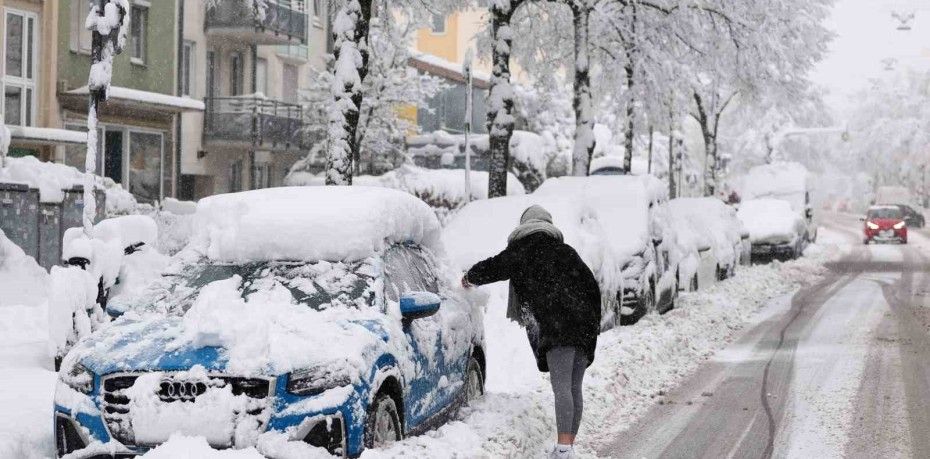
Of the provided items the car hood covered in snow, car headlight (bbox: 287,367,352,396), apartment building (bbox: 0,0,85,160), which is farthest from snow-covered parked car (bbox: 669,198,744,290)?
car headlight (bbox: 287,367,352,396)

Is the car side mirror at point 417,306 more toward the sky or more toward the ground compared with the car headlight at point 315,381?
more toward the sky

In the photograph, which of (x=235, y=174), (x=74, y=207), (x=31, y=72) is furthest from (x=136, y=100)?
(x=74, y=207)

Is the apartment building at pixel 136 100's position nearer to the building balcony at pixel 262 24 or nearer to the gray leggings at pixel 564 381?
the building balcony at pixel 262 24

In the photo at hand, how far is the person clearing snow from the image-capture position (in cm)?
767

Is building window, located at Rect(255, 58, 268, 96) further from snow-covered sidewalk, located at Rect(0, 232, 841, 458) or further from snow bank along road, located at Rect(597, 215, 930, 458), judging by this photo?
snow bank along road, located at Rect(597, 215, 930, 458)

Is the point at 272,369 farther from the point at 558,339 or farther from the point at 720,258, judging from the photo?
the point at 720,258

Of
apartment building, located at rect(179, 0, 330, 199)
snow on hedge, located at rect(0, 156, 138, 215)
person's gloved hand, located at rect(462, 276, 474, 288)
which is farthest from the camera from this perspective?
apartment building, located at rect(179, 0, 330, 199)

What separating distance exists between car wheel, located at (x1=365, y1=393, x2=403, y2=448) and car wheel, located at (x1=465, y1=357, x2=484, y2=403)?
1.73 meters

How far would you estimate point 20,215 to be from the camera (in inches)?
706

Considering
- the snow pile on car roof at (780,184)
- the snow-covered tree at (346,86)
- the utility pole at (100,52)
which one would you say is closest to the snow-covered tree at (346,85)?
the snow-covered tree at (346,86)

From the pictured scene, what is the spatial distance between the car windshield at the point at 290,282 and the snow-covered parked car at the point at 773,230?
2565cm

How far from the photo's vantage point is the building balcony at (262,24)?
3584 centimetres

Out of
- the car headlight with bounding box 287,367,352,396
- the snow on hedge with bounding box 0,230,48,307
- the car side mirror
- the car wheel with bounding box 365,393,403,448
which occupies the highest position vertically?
the car side mirror

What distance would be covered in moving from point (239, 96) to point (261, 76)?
12.8 ft
